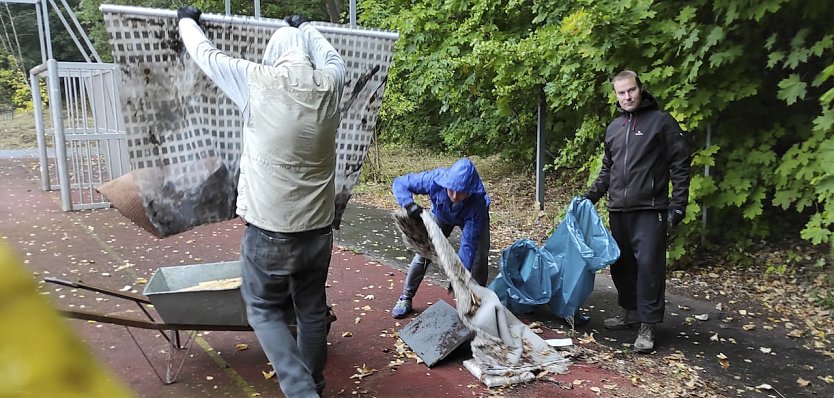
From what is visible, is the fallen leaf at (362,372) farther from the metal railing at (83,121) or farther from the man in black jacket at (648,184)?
the metal railing at (83,121)

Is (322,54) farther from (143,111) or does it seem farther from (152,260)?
(152,260)

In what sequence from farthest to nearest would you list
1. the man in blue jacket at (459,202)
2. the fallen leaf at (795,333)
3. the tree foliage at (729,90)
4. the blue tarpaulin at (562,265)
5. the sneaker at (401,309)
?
the tree foliage at (729,90)
the sneaker at (401,309)
the fallen leaf at (795,333)
the blue tarpaulin at (562,265)
the man in blue jacket at (459,202)

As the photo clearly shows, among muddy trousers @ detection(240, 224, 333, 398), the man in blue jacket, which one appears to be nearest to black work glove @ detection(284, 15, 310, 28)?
muddy trousers @ detection(240, 224, 333, 398)

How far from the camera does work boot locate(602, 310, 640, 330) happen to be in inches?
183

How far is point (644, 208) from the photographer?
4.29 metres

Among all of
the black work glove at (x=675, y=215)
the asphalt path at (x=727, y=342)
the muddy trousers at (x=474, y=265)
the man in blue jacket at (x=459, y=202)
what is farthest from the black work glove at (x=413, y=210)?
the black work glove at (x=675, y=215)

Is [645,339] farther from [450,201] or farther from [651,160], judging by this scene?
[450,201]

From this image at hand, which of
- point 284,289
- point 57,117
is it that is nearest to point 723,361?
point 284,289

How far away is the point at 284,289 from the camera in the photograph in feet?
10.3

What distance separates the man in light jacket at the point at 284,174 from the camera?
2.88 m

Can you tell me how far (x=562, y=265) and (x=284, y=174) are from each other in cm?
250

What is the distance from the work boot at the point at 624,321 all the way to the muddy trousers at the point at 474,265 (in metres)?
1.02

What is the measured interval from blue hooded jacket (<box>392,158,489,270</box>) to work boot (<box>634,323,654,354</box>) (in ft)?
4.22

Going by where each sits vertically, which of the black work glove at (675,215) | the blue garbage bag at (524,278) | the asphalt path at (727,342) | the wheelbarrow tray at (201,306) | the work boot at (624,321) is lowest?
the asphalt path at (727,342)
